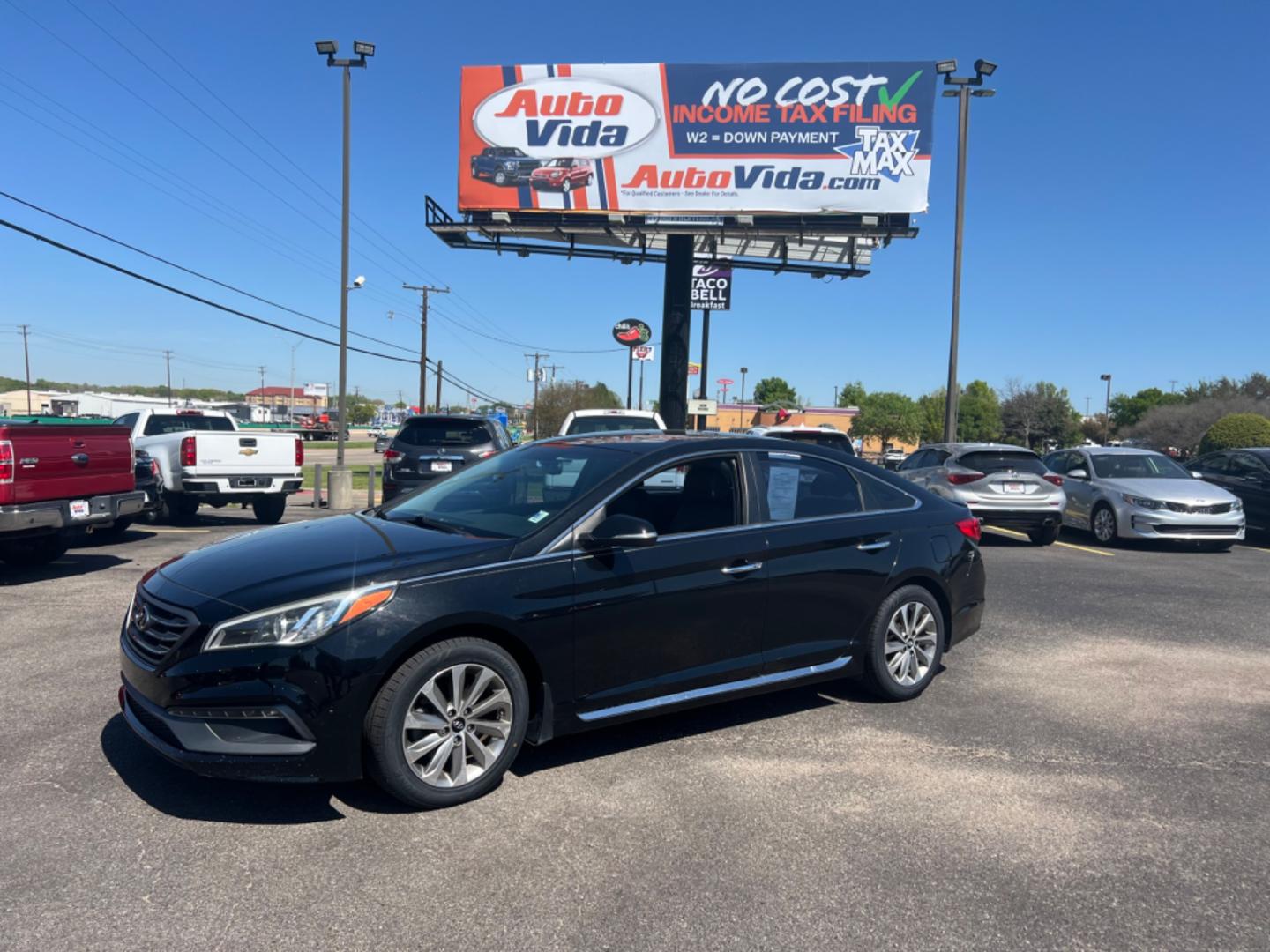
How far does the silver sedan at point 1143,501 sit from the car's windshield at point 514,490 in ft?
34.7

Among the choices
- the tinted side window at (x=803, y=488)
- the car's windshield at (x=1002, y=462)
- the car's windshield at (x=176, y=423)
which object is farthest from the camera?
the car's windshield at (x=176, y=423)

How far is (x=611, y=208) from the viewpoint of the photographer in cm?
2352

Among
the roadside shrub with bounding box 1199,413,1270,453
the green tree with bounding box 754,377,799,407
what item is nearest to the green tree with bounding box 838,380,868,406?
the green tree with bounding box 754,377,799,407

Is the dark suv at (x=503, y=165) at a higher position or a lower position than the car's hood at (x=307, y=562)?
higher

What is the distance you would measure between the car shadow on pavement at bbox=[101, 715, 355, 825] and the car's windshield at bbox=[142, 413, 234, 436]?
11557 mm

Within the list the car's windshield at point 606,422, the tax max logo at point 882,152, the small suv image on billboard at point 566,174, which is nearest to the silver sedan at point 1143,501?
the car's windshield at point 606,422

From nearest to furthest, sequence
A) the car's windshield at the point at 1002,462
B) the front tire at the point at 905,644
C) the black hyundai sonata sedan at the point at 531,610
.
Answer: the black hyundai sonata sedan at the point at 531,610
the front tire at the point at 905,644
the car's windshield at the point at 1002,462

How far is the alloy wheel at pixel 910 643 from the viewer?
206 inches

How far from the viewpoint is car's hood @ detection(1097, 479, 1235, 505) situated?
40.7 feet

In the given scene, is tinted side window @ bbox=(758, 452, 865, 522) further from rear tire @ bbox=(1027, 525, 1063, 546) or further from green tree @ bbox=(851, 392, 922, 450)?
green tree @ bbox=(851, 392, 922, 450)

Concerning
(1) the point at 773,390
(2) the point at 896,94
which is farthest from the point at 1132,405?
(2) the point at 896,94

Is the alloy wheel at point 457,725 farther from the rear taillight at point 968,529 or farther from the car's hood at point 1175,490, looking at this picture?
the car's hood at point 1175,490

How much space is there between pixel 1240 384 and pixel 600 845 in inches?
2403

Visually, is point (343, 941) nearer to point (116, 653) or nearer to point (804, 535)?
point (804, 535)
